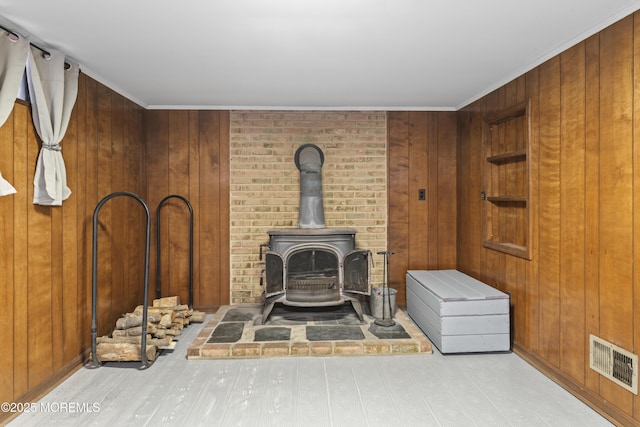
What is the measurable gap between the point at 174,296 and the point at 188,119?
71.5 inches

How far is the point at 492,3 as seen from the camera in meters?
1.91

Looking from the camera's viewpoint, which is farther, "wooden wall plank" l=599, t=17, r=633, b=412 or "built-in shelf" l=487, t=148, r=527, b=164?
"built-in shelf" l=487, t=148, r=527, b=164

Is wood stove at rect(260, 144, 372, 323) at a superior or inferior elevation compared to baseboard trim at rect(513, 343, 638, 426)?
superior

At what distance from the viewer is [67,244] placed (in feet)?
8.51

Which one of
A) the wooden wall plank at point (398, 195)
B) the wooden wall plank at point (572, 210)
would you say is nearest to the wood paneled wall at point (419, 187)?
the wooden wall plank at point (398, 195)

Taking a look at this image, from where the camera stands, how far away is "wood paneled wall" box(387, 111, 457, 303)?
4.05 metres

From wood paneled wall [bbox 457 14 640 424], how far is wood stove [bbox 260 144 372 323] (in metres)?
1.27

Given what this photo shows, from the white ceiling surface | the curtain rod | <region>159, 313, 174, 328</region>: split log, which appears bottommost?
<region>159, 313, 174, 328</region>: split log

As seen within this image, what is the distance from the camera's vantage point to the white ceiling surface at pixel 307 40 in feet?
6.37

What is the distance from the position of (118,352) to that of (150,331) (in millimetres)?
315

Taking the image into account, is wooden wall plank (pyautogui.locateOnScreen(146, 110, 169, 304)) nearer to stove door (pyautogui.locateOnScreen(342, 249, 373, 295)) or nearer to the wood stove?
the wood stove

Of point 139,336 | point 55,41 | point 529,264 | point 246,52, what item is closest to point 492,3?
point 246,52

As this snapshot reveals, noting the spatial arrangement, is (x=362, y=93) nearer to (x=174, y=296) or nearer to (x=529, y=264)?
(x=529, y=264)

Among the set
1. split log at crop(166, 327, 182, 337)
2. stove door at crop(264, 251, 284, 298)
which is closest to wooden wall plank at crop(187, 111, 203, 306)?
split log at crop(166, 327, 182, 337)
